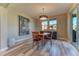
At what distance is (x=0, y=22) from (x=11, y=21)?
1.45m

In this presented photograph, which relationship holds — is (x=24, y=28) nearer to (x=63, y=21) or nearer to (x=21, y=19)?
(x=21, y=19)

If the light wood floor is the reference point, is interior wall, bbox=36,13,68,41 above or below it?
above

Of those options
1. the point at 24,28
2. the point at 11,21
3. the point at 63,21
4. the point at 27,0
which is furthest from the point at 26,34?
the point at 27,0

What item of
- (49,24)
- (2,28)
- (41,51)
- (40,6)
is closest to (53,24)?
(49,24)

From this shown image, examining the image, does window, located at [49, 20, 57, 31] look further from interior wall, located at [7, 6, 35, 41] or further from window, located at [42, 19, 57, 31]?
interior wall, located at [7, 6, 35, 41]

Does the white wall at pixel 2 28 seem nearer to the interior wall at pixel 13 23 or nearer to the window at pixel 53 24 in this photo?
the interior wall at pixel 13 23

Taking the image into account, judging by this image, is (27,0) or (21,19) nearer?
(27,0)

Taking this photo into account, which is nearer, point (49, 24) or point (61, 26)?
point (49, 24)

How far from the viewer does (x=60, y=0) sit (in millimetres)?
1818

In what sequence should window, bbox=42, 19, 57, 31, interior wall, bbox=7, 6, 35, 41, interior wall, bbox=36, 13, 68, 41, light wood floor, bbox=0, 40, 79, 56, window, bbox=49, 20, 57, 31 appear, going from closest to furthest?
light wood floor, bbox=0, 40, 79, 56, interior wall, bbox=7, 6, 35, 41, window, bbox=42, 19, 57, 31, window, bbox=49, 20, 57, 31, interior wall, bbox=36, 13, 68, 41

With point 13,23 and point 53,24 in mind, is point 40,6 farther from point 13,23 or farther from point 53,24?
point 53,24

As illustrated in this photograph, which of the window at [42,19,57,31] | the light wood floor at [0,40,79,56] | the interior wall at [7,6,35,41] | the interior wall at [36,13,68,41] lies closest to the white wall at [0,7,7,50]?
the light wood floor at [0,40,79,56]

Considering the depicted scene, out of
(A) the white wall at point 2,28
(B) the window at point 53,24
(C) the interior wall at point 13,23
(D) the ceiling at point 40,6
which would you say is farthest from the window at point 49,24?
(A) the white wall at point 2,28

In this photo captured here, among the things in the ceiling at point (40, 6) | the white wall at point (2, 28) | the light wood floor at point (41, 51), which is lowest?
the light wood floor at point (41, 51)
